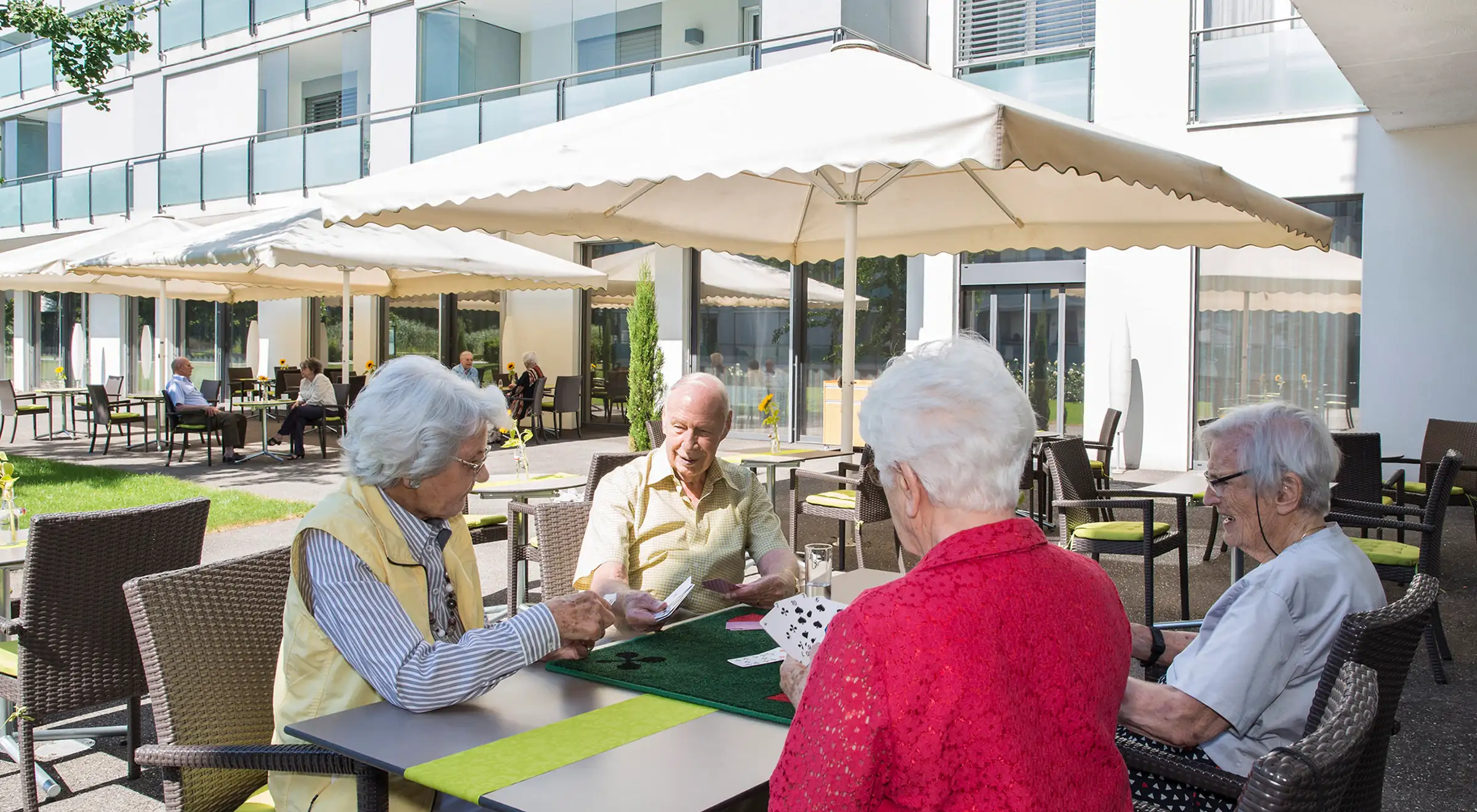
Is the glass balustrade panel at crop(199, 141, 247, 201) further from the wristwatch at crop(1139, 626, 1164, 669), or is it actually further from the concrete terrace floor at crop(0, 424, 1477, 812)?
the wristwatch at crop(1139, 626, 1164, 669)

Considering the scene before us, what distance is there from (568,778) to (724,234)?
511 cm

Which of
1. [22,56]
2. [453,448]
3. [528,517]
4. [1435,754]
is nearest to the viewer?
[453,448]

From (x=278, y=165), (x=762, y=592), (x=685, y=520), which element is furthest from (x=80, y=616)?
(x=278, y=165)

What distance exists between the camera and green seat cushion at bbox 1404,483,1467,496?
7.39m

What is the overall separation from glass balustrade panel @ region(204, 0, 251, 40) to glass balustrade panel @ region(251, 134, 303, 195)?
128 inches

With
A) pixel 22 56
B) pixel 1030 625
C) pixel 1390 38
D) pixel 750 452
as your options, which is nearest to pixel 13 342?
pixel 22 56

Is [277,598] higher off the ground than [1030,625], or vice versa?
[1030,625]

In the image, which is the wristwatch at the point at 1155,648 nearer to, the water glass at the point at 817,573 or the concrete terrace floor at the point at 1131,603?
the water glass at the point at 817,573

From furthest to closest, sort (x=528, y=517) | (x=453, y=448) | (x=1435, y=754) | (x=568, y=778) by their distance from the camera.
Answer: (x=528, y=517) → (x=1435, y=754) → (x=453, y=448) → (x=568, y=778)

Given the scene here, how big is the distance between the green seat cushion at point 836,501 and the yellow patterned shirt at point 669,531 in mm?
3180

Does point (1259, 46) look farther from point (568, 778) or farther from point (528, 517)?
point (568, 778)

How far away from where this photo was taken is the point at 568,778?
1.75 m

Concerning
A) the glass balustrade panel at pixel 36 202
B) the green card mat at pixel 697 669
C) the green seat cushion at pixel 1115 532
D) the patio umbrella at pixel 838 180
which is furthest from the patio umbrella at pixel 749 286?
the glass balustrade panel at pixel 36 202

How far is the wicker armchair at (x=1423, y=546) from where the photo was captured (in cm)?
485
